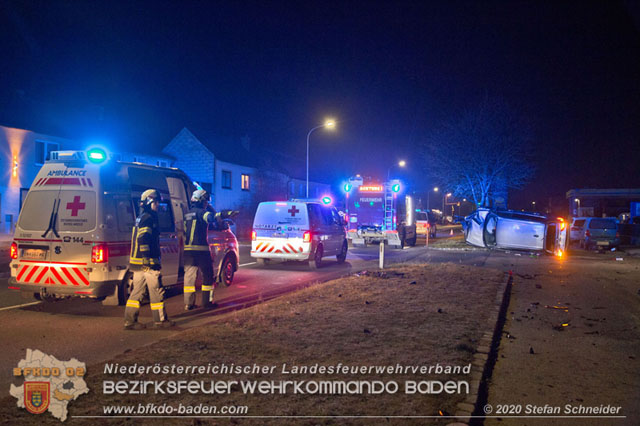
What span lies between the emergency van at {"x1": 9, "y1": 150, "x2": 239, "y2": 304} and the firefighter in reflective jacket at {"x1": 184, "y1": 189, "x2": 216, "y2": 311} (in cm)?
95

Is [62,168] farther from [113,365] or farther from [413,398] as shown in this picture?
[413,398]

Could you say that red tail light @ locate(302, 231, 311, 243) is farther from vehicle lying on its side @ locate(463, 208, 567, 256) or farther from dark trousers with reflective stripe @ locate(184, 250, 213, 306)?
vehicle lying on its side @ locate(463, 208, 567, 256)

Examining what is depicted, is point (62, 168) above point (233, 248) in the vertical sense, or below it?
above

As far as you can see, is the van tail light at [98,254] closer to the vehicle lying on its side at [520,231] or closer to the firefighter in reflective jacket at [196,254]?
the firefighter in reflective jacket at [196,254]

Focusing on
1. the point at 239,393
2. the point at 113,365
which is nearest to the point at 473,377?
the point at 239,393

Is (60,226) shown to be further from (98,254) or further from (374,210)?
(374,210)

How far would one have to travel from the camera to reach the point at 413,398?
406 centimetres

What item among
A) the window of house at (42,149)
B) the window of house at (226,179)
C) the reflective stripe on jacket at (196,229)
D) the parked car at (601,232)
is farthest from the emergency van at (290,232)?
the window of house at (226,179)

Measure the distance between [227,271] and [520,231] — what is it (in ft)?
45.6

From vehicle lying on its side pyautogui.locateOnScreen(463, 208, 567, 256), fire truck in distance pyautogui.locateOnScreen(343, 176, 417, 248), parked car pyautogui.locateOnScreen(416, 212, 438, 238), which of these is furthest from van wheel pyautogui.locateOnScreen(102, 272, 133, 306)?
parked car pyautogui.locateOnScreen(416, 212, 438, 238)

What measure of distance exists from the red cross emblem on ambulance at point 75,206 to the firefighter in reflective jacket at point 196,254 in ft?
5.37

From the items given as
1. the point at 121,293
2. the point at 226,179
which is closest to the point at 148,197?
the point at 121,293

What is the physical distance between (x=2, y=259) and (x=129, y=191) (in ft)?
36.4

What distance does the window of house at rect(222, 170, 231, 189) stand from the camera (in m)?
37.2
